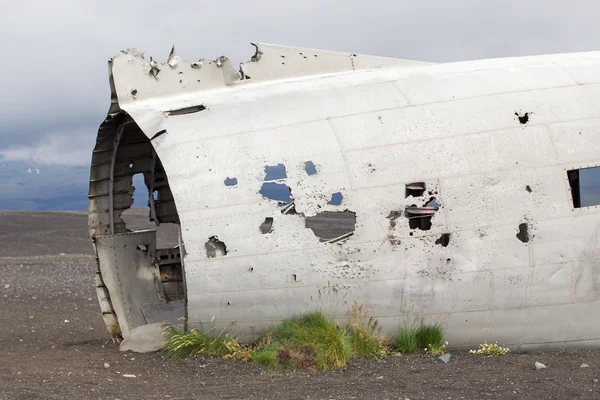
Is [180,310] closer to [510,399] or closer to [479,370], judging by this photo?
[479,370]

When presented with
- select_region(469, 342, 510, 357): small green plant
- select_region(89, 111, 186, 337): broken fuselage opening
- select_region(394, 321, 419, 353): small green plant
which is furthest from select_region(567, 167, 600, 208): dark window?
select_region(89, 111, 186, 337): broken fuselage opening

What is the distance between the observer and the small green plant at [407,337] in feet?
39.7

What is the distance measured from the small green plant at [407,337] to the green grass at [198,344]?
2406 millimetres

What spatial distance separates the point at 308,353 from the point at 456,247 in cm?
250

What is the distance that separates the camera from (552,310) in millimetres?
12266

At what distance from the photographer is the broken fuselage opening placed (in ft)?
49.1

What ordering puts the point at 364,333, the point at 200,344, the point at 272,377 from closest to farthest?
the point at 272,377
the point at 364,333
the point at 200,344

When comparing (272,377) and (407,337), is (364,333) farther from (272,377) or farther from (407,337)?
(272,377)

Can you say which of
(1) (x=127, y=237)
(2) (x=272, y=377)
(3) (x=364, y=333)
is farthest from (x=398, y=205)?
(1) (x=127, y=237)

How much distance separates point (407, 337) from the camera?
1210cm

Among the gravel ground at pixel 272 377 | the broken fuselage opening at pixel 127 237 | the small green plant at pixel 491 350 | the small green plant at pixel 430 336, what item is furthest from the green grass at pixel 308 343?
the broken fuselage opening at pixel 127 237

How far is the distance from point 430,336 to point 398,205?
6.34 feet

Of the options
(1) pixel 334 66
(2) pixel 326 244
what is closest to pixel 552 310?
(2) pixel 326 244

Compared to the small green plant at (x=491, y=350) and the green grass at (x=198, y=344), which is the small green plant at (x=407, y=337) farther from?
the green grass at (x=198, y=344)
